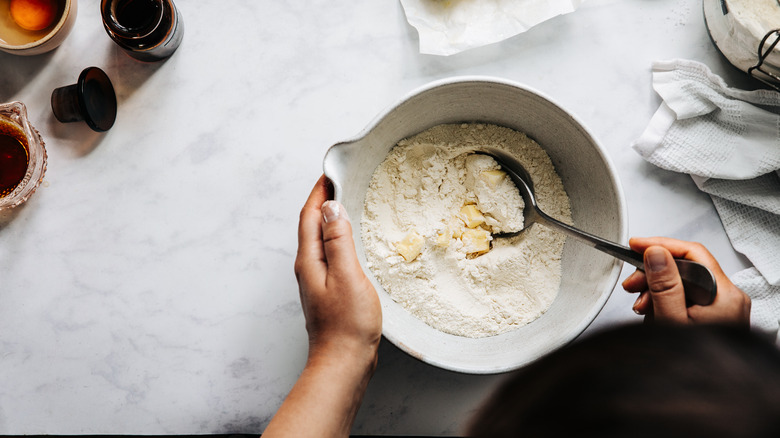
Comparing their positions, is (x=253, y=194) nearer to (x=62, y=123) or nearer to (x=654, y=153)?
(x=62, y=123)

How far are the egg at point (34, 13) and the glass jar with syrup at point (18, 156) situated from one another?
0.44 ft

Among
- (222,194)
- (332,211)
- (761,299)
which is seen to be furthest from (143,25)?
(761,299)

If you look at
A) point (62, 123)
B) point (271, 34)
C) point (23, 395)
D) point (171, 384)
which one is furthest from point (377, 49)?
point (23, 395)

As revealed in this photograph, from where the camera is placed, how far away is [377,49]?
854mm

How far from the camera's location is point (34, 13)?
2.73ft

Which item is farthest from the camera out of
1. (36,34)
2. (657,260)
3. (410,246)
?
(36,34)

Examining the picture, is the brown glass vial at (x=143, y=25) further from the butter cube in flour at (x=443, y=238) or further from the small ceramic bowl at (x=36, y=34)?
the butter cube in flour at (x=443, y=238)

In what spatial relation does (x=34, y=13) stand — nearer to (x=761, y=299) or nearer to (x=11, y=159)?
(x=11, y=159)

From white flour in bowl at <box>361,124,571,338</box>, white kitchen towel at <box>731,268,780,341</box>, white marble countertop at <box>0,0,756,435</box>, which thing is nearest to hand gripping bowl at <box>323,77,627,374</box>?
white flour in bowl at <box>361,124,571,338</box>

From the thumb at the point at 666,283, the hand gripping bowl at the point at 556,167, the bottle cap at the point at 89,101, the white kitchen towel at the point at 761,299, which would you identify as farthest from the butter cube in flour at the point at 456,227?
the bottle cap at the point at 89,101

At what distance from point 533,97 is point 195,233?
0.58 meters

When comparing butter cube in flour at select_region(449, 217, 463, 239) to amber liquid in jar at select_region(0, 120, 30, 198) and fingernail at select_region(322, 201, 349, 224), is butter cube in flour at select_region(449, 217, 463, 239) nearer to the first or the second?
fingernail at select_region(322, 201, 349, 224)

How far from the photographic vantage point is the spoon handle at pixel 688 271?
0.60 meters

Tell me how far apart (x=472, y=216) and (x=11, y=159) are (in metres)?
0.77
